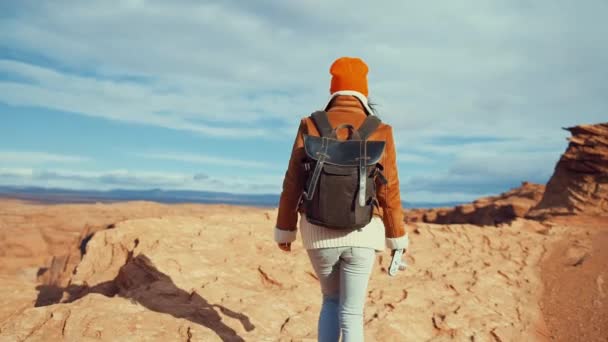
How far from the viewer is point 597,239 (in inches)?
345

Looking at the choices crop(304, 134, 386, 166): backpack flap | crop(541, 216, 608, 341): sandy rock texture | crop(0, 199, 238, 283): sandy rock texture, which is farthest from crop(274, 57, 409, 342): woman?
crop(0, 199, 238, 283): sandy rock texture

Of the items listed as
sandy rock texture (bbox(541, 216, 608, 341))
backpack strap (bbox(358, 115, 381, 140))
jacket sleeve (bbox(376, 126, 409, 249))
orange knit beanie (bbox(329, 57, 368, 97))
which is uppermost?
orange knit beanie (bbox(329, 57, 368, 97))

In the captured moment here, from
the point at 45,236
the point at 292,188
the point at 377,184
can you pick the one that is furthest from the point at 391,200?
the point at 45,236

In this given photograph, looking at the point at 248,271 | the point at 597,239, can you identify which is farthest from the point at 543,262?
the point at 248,271

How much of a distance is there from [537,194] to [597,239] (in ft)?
61.0

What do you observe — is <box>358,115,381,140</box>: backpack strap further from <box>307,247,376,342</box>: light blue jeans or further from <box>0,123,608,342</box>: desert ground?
<box>0,123,608,342</box>: desert ground

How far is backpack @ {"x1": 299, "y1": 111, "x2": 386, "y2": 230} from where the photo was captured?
2.73 m

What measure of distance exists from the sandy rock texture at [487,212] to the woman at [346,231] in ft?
56.0

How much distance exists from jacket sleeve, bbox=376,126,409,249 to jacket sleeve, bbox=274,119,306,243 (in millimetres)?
518

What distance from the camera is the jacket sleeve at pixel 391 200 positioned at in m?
2.95

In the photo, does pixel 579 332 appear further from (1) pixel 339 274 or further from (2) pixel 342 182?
(2) pixel 342 182

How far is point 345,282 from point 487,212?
68.1 ft

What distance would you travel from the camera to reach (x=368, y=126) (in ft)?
9.56

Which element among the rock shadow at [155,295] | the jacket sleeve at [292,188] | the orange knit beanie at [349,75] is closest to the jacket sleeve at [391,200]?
the orange knit beanie at [349,75]
